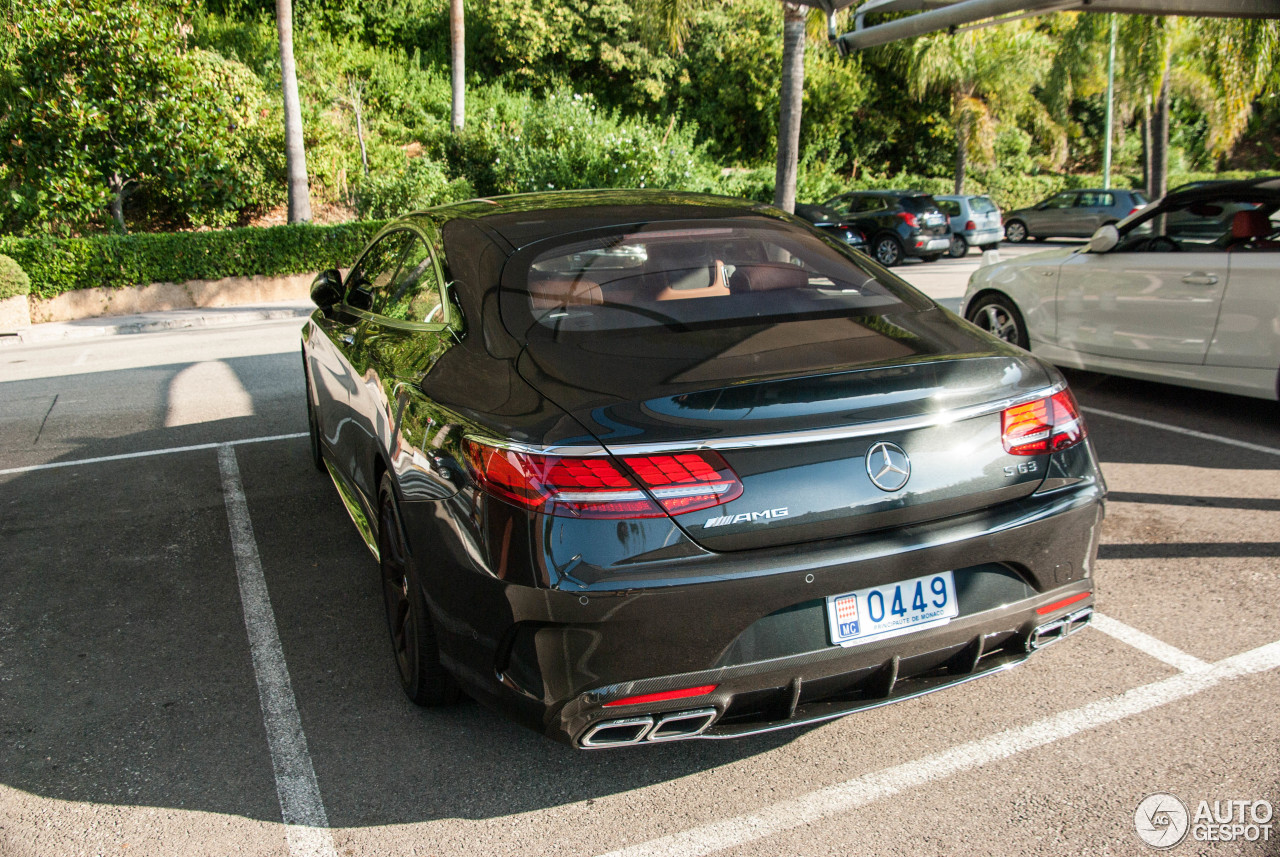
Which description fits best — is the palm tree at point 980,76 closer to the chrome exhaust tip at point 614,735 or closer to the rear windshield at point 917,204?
the rear windshield at point 917,204

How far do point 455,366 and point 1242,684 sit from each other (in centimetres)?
272

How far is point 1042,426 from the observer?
9.45ft

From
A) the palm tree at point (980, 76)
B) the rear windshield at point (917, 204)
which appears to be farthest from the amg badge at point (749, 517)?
the palm tree at point (980, 76)

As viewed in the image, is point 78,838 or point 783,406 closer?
point 783,406

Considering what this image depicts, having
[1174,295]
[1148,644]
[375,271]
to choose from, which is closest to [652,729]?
[1148,644]

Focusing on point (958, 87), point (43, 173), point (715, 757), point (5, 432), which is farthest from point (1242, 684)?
point (958, 87)

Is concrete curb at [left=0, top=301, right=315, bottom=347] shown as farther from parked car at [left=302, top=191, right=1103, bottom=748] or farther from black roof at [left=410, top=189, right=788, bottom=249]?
parked car at [left=302, top=191, right=1103, bottom=748]

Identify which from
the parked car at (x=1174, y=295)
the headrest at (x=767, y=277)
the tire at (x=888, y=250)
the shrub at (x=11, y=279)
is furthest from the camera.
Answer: the tire at (x=888, y=250)

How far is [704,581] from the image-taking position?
2477mm

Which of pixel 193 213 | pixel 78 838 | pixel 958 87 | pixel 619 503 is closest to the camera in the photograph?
pixel 619 503

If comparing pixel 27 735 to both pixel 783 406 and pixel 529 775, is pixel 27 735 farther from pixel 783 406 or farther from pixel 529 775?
pixel 783 406

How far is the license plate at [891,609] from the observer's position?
2600 millimetres

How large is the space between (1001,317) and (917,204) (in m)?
16.1

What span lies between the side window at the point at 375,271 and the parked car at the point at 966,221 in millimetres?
21891
